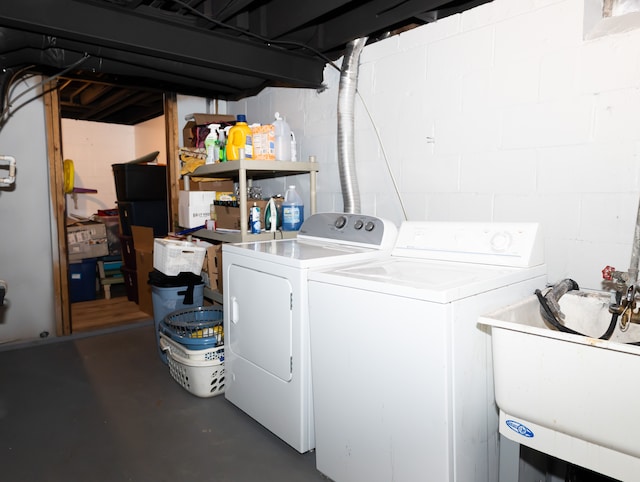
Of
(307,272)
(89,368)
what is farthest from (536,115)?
(89,368)

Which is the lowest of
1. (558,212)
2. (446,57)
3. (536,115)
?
(558,212)

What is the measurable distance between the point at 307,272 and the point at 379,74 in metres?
1.30

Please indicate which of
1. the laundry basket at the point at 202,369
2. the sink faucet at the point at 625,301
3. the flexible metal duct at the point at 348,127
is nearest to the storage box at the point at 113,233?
the laundry basket at the point at 202,369

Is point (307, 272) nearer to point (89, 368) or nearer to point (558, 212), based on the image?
point (558, 212)

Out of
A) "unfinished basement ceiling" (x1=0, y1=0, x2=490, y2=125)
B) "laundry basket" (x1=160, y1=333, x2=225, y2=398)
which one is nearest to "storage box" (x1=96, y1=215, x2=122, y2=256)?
"unfinished basement ceiling" (x1=0, y1=0, x2=490, y2=125)

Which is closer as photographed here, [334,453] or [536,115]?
[334,453]

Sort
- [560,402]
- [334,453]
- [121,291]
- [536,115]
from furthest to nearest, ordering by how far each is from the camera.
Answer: [121,291]
[536,115]
[334,453]
[560,402]

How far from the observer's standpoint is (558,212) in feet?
5.66

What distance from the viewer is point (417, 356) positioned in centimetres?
130

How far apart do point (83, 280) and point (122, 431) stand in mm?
3093

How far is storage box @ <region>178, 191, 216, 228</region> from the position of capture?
303 centimetres

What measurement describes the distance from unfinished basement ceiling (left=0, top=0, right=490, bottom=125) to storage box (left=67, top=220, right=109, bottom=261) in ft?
7.43

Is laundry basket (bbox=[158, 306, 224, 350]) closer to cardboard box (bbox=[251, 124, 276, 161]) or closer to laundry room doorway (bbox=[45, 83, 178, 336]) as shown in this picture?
cardboard box (bbox=[251, 124, 276, 161])

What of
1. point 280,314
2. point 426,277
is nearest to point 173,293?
point 280,314
